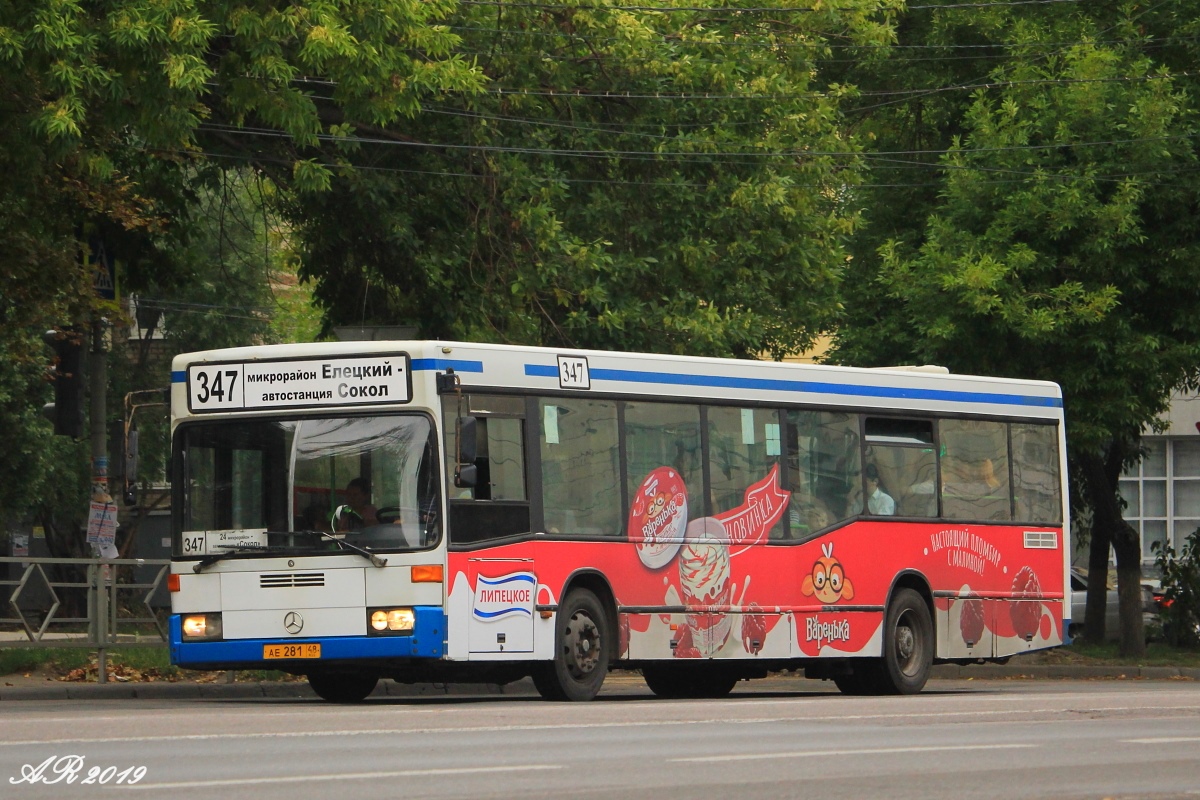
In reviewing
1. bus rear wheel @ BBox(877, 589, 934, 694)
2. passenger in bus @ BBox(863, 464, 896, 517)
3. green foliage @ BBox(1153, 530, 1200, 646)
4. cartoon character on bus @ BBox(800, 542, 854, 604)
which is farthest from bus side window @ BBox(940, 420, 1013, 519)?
green foliage @ BBox(1153, 530, 1200, 646)

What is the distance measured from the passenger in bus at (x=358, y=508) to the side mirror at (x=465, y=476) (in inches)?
26.2

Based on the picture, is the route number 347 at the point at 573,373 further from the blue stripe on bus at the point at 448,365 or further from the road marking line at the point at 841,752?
the road marking line at the point at 841,752

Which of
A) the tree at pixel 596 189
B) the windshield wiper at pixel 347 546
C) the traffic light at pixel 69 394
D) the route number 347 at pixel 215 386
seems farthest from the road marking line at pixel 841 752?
the tree at pixel 596 189

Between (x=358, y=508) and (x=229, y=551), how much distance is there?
3.62ft

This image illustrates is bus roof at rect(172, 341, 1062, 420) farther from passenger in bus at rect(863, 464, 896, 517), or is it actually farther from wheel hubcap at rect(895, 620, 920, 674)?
wheel hubcap at rect(895, 620, 920, 674)

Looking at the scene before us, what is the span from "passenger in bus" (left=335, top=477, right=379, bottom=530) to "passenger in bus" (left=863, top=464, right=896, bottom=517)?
5.63 metres

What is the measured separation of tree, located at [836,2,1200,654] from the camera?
26.8m

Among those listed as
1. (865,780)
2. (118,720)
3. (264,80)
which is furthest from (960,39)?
(865,780)

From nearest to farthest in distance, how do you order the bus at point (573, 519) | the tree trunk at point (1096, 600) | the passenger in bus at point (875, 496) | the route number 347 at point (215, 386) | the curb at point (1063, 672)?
the bus at point (573, 519)
the route number 347 at point (215, 386)
the passenger in bus at point (875, 496)
the curb at point (1063, 672)
the tree trunk at point (1096, 600)

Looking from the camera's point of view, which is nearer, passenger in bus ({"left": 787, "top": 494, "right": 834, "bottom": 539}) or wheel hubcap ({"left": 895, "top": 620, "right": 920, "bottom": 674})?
passenger in bus ({"left": 787, "top": 494, "right": 834, "bottom": 539})

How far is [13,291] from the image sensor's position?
66.9ft

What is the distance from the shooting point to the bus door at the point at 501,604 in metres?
16.0

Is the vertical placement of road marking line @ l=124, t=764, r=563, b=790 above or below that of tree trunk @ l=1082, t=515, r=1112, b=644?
above

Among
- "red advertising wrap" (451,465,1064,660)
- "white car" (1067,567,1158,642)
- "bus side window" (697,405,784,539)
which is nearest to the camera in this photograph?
"red advertising wrap" (451,465,1064,660)
